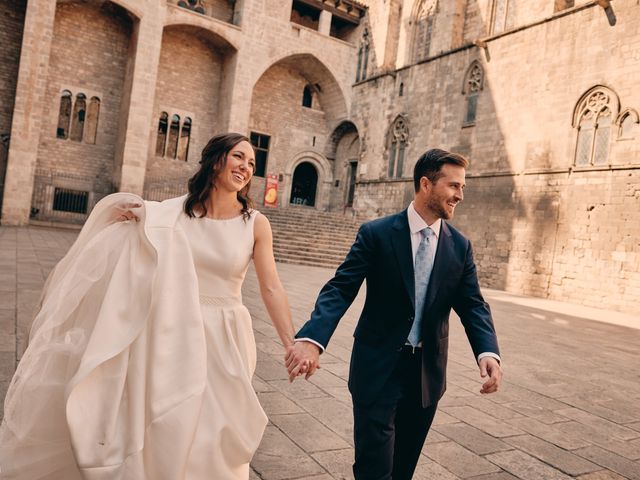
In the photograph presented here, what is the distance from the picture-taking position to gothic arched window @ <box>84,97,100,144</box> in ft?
70.3

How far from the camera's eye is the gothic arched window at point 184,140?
23.3 meters

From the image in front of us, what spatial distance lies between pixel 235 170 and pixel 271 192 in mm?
22806

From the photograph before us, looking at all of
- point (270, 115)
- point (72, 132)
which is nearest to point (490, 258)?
point (270, 115)

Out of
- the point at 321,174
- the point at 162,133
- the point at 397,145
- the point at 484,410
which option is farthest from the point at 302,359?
the point at 321,174

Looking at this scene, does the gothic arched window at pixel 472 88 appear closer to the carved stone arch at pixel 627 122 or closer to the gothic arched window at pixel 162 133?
the carved stone arch at pixel 627 122

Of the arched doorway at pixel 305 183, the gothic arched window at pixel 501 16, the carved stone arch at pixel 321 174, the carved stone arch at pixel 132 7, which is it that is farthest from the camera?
the arched doorway at pixel 305 183

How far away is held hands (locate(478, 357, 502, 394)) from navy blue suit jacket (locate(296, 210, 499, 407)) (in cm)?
7

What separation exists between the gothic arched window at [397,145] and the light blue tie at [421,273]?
19.8 metres

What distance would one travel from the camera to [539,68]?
52.1 feet

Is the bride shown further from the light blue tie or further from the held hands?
the held hands

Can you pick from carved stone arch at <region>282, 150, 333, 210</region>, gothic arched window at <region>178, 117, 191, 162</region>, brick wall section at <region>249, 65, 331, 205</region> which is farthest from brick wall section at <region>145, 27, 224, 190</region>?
carved stone arch at <region>282, 150, 333, 210</region>

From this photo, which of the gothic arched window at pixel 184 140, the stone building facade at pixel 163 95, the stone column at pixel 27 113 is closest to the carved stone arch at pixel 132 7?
the stone building facade at pixel 163 95

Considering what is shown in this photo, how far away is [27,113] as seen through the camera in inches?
717

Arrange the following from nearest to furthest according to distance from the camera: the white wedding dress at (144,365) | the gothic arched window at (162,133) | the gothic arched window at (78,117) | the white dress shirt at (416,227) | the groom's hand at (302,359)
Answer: the white wedding dress at (144,365) < the groom's hand at (302,359) < the white dress shirt at (416,227) < the gothic arched window at (78,117) < the gothic arched window at (162,133)
